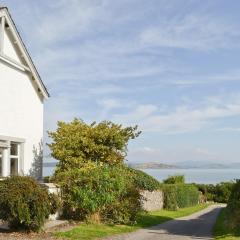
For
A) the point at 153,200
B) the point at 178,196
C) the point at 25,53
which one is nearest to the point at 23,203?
the point at 25,53

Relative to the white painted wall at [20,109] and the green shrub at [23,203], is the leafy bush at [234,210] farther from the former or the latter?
the white painted wall at [20,109]

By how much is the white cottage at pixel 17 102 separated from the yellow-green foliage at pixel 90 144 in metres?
1.26

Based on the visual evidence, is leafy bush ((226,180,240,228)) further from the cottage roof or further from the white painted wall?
the cottage roof

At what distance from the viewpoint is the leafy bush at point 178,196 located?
141ft

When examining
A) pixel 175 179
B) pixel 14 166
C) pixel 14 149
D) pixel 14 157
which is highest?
pixel 14 149

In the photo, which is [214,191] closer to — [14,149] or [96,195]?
[14,149]

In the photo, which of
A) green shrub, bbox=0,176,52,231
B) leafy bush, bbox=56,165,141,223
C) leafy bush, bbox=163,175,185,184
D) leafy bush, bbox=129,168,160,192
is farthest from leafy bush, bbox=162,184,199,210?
green shrub, bbox=0,176,52,231

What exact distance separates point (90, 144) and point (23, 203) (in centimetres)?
1014

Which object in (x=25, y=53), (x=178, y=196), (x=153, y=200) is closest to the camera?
(x=25, y=53)

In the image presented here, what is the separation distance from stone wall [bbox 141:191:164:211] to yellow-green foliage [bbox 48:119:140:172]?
8314 millimetres

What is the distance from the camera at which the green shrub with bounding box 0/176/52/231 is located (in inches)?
695

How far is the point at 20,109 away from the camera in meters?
25.7

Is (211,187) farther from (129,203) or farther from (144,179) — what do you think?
(129,203)

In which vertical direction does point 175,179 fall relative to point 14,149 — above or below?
below
